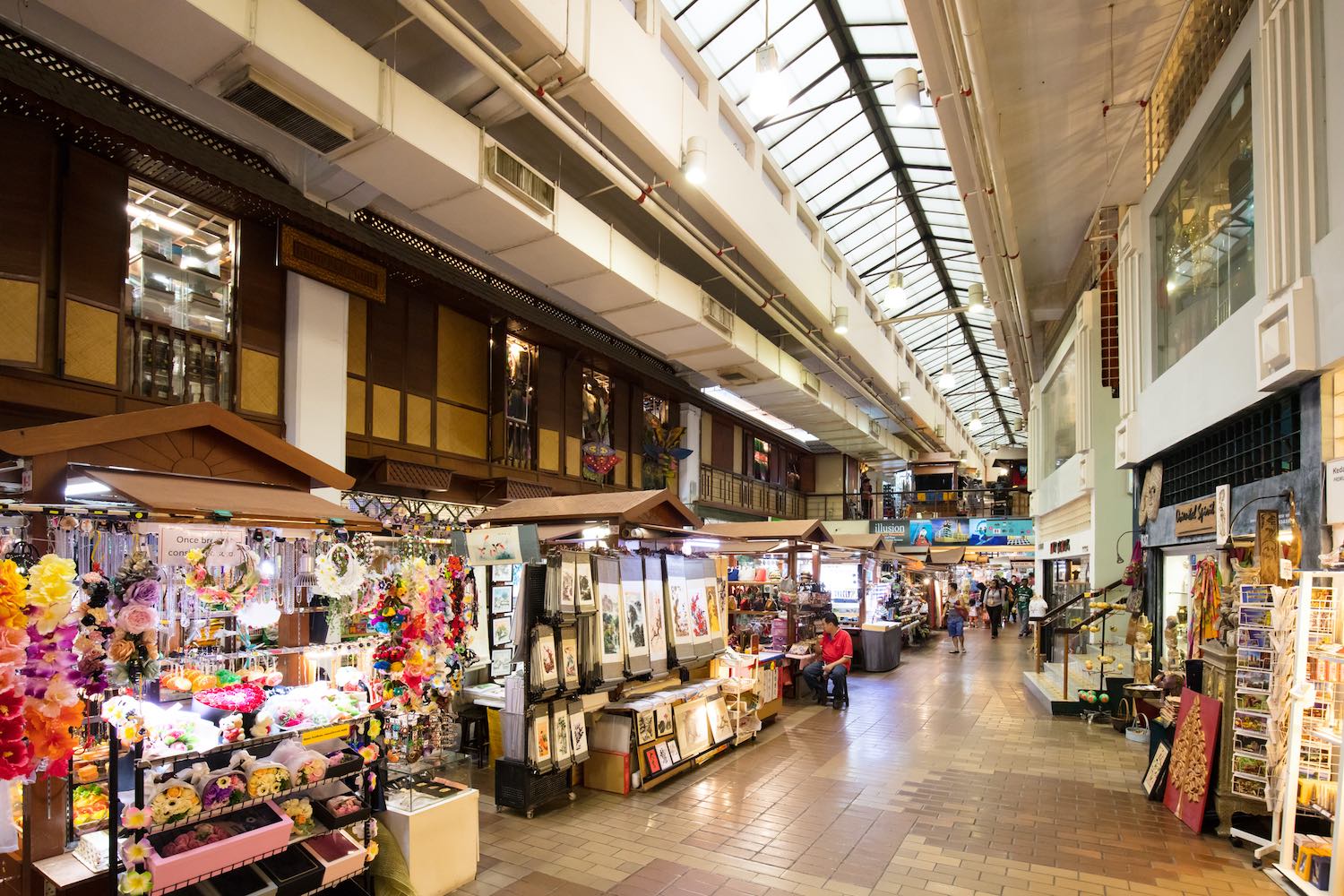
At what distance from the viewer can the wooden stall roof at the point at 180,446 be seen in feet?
12.8

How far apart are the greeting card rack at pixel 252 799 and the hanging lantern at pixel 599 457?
8612 millimetres

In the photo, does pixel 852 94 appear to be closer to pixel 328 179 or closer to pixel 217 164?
pixel 328 179

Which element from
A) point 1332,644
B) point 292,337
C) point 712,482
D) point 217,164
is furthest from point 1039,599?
point 217,164

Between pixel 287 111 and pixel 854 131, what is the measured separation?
811 centimetres

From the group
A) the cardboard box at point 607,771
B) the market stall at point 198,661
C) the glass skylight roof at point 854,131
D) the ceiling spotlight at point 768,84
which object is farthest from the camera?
the glass skylight roof at point 854,131

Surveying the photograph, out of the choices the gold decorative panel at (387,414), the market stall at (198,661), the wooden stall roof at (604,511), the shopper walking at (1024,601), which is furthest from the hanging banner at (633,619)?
the shopper walking at (1024,601)

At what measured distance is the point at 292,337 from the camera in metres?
8.61

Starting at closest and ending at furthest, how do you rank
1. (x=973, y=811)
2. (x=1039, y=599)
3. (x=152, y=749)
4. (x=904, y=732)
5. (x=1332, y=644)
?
(x=152, y=749) → (x=1332, y=644) → (x=973, y=811) → (x=904, y=732) → (x=1039, y=599)

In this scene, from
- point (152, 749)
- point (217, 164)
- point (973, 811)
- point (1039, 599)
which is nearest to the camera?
point (152, 749)

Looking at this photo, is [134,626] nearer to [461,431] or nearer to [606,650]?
[606,650]

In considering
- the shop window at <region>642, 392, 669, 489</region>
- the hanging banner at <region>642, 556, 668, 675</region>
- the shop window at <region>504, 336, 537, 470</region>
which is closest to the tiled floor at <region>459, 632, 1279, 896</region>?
the hanging banner at <region>642, 556, 668, 675</region>

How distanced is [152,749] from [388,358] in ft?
22.2

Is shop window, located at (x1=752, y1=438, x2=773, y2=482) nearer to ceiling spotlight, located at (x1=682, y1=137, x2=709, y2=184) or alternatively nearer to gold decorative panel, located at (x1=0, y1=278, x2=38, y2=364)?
ceiling spotlight, located at (x1=682, y1=137, x2=709, y2=184)

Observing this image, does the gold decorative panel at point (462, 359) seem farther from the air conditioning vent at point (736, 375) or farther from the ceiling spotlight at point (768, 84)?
the ceiling spotlight at point (768, 84)
